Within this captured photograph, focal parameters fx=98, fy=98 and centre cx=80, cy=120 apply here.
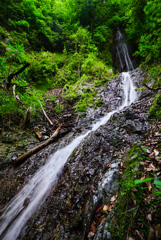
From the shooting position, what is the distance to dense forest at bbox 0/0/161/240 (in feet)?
10.8

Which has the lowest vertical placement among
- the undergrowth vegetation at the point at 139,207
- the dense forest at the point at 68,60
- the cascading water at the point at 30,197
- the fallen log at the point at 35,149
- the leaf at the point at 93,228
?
the cascading water at the point at 30,197

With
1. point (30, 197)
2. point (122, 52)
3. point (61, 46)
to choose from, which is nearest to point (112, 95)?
point (30, 197)

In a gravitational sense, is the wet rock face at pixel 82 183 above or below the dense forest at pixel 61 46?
below

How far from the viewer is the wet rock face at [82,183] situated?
1892 millimetres

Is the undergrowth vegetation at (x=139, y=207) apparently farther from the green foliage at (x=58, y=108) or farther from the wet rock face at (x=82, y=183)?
the green foliage at (x=58, y=108)

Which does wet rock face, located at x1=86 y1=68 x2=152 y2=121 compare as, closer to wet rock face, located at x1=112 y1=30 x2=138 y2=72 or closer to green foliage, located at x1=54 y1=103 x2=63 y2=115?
green foliage, located at x1=54 y1=103 x2=63 y2=115

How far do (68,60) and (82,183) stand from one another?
1414 cm

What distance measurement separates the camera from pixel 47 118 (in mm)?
6363

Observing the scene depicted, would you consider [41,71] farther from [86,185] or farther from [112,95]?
[86,185]

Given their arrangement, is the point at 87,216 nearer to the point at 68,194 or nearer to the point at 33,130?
the point at 68,194

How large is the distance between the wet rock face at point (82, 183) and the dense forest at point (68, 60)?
1.53 feet

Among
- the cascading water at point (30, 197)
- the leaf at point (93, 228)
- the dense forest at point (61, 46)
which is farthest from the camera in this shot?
the dense forest at point (61, 46)

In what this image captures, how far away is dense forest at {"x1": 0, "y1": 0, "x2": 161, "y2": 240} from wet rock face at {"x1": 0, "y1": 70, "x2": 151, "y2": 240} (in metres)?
0.47

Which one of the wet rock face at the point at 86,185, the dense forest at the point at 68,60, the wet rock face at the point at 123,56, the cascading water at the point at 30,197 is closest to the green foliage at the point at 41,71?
the dense forest at the point at 68,60
